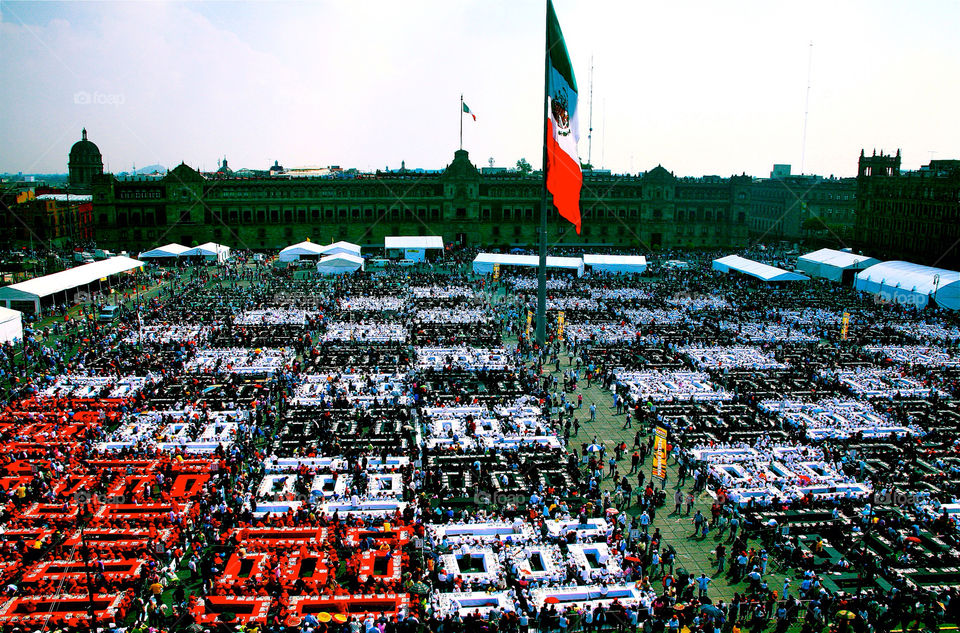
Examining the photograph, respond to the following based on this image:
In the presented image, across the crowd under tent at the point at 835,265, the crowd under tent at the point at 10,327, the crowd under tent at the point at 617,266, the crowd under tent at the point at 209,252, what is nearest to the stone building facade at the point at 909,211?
the crowd under tent at the point at 835,265

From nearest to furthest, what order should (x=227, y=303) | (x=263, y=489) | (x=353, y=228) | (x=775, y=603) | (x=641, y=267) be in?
(x=775, y=603) < (x=263, y=489) < (x=227, y=303) < (x=641, y=267) < (x=353, y=228)

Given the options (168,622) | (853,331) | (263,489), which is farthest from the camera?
(853,331)

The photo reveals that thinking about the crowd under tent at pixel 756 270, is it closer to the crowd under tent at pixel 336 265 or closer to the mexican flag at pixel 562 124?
the mexican flag at pixel 562 124

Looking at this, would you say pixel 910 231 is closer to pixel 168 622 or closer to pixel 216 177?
pixel 168 622

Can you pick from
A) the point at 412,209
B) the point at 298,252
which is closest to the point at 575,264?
the point at 298,252

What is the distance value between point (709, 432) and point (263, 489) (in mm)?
19205

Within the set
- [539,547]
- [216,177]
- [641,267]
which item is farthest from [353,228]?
[539,547]

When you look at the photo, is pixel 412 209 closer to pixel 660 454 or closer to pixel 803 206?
pixel 803 206

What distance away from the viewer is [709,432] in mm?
31625

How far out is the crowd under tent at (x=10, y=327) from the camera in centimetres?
4353

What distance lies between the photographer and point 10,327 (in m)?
44.5

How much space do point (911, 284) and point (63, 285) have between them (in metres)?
71.6

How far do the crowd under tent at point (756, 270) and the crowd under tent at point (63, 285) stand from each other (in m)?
61.3

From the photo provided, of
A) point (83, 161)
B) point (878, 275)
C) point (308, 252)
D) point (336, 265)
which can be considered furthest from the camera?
point (83, 161)
